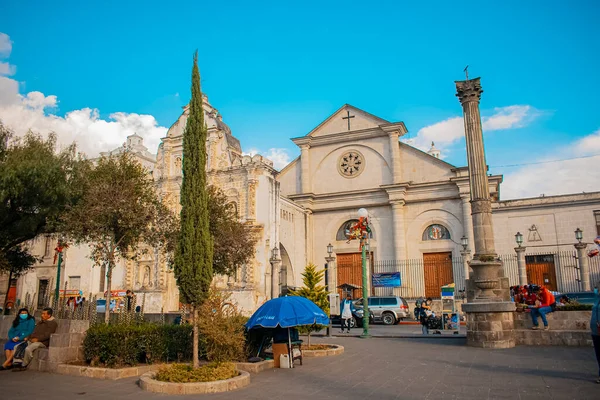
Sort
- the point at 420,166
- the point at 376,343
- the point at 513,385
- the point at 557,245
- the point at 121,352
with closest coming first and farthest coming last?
the point at 513,385 → the point at 121,352 → the point at 376,343 → the point at 557,245 → the point at 420,166

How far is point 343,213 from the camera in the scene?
35.4 meters

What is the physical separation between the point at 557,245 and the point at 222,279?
2129cm

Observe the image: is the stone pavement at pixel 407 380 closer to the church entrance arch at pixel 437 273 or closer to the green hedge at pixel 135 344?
the green hedge at pixel 135 344

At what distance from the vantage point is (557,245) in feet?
97.0

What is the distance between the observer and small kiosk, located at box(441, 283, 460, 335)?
66.9 ft

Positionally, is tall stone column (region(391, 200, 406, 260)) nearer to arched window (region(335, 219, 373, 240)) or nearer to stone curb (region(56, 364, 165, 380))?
arched window (region(335, 219, 373, 240))

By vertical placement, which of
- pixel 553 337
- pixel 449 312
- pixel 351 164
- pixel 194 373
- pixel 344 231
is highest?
pixel 351 164

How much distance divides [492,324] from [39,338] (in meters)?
12.4

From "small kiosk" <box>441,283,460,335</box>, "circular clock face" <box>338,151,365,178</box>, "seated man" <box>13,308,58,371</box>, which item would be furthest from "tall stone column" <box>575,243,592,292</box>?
"seated man" <box>13,308,58,371</box>

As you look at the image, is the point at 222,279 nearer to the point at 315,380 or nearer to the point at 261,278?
the point at 261,278

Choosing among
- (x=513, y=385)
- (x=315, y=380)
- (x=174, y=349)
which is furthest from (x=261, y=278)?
(x=513, y=385)

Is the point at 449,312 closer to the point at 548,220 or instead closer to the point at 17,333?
the point at 548,220

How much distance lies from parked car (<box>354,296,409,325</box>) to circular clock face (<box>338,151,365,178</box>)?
11.6m

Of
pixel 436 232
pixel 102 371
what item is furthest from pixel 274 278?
pixel 102 371
